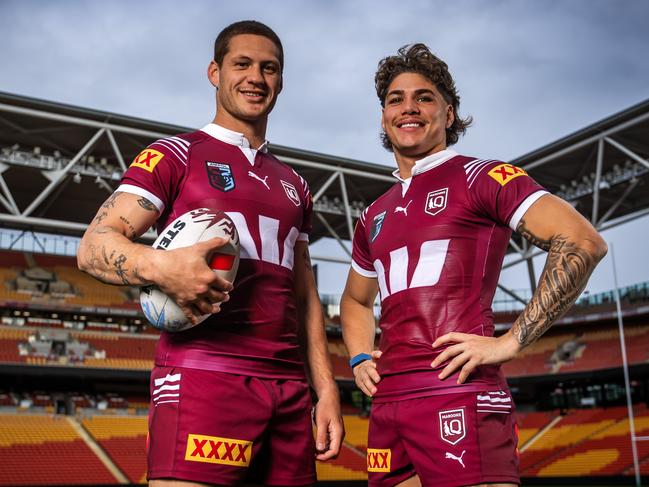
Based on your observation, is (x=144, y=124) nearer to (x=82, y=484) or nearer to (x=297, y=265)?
(x=82, y=484)

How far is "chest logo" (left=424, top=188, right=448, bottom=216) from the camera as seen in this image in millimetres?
3984

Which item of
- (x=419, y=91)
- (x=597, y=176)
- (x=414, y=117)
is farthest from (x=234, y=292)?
(x=597, y=176)

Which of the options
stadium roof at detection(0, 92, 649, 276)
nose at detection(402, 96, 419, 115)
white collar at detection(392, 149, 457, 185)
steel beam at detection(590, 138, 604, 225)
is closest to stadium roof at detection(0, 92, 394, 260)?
stadium roof at detection(0, 92, 649, 276)

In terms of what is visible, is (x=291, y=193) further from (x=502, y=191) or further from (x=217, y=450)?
(x=217, y=450)

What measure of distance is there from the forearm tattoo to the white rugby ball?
5.09 feet

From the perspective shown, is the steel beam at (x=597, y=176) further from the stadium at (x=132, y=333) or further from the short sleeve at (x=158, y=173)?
the short sleeve at (x=158, y=173)

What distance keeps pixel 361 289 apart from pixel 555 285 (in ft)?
5.08

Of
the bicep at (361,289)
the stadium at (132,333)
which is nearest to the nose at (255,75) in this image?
the bicep at (361,289)

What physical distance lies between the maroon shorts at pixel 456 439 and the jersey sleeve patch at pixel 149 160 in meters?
1.78

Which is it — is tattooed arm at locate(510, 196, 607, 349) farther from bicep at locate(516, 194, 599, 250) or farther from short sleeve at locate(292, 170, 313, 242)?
short sleeve at locate(292, 170, 313, 242)

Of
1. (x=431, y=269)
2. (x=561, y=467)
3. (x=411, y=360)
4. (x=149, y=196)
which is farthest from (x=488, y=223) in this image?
(x=561, y=467)

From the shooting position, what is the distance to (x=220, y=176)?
3.46m

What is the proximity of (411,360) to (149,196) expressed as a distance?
164 centimetres

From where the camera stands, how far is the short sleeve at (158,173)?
3199mm
